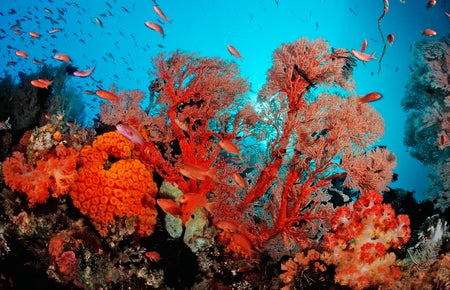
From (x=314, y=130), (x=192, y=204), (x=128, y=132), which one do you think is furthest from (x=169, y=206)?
(x=314, y=130)

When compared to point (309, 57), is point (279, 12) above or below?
above

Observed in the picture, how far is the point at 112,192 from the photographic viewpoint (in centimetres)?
491

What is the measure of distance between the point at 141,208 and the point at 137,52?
15368 cm

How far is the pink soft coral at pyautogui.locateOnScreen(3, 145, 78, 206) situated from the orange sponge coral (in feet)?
0.62

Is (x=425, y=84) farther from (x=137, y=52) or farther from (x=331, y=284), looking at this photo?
(x=137, y=52)

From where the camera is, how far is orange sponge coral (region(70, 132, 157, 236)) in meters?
4.88

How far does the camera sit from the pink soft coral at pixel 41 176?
481 centimetres

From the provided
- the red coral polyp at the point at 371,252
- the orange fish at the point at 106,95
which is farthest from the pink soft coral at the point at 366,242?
the orange fish at the point at 106,95

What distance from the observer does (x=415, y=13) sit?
216 ft

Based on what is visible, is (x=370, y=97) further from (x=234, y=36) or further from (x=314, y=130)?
(x=234, y=36)

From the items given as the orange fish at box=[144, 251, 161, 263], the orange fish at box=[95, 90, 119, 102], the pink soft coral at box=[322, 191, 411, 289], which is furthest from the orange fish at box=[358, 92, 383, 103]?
the orange fish at box=[95, 90, 119, 102]

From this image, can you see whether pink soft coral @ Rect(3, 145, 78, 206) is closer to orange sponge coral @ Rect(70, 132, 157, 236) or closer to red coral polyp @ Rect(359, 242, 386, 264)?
orange sponge coral @ Rect(70, 132, 157, 236)

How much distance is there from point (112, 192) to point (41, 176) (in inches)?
48.5

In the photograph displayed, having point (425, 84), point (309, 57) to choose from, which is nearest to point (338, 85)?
point (309, 57)
